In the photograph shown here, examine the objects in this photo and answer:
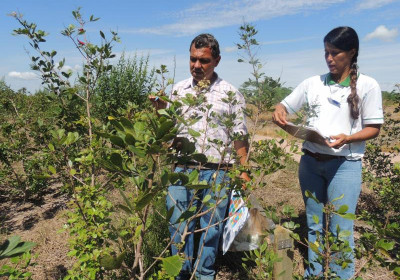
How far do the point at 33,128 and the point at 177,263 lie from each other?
1618mm

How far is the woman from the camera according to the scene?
2.06 m

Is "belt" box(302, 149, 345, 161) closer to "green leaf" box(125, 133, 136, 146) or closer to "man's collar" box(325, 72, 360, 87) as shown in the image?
"man's collar" box(325, 72, 360, 87)

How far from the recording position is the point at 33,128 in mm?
2225

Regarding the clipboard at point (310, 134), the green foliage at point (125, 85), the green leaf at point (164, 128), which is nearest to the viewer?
the green leaf at point (164, 128)

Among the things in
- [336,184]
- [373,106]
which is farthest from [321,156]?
[373,106]

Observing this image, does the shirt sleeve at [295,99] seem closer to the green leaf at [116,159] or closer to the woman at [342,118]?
the woman at [342,118]

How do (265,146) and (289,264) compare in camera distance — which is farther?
(289,264)

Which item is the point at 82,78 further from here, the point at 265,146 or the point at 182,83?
the point at 265,146

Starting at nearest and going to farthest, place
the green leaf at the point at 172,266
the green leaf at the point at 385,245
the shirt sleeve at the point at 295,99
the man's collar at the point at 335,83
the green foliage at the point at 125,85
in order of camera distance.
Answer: the green leaf at the point at 172,266 → the green leaf at the point at 385,245 → the man's collar at the point at 335,83 → the shirt sleeve at the point at 295,99 → the green foliage at the point at 125,85

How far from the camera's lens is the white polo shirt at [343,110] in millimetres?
2064

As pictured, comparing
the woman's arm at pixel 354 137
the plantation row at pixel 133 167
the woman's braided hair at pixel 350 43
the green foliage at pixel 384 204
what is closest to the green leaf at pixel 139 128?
the plantation row at pixel 133 167

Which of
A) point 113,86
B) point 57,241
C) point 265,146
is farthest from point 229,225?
point 113,86

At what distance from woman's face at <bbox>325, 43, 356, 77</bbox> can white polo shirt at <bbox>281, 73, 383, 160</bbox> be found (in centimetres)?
7

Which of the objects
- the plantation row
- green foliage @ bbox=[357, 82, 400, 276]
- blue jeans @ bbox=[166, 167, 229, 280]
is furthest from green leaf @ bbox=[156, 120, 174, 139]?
blue jeans @ bbox=[166, 167, 229, 280]
